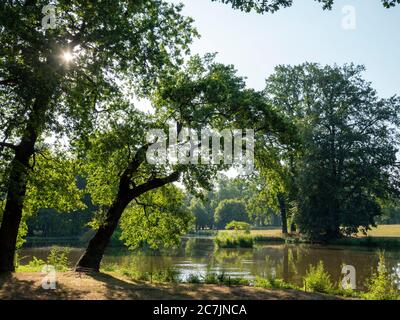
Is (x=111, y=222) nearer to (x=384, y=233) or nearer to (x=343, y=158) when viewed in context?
(x=343, y=158)

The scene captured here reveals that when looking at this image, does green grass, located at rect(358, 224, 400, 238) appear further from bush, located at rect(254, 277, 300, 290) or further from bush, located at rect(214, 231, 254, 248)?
bush, located at rect(254, 277, 300, 290)

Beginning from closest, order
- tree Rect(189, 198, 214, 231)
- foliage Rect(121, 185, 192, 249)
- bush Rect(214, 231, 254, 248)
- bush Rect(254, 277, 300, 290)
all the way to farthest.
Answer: bush Rect(254, 277, 300, 290) → foliage Rect(121, 185, 192, 249) → bush Rect(214, 231, 254, 248) → tree Rect(189, 198, 214, 231)

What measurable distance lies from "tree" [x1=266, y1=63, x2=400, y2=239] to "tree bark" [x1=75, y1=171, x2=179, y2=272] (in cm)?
3054

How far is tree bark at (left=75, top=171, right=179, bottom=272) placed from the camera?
19.1 meters

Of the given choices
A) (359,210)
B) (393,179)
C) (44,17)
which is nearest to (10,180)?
(44,17)

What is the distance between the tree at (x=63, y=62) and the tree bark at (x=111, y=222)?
3.34m

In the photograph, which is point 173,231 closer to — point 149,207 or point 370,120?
point 149,207

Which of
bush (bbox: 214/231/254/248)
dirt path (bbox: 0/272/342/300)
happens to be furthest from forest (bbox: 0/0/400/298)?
bush (bbox: 214/231/254/248)

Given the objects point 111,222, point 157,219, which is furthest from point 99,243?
point 157,219

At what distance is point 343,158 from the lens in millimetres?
49719

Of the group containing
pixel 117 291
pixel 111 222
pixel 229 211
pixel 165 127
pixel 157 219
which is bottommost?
pixel 117 291

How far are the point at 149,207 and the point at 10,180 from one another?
340 inches

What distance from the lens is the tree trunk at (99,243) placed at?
18997mm

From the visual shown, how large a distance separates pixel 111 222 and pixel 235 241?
94.0 feet
